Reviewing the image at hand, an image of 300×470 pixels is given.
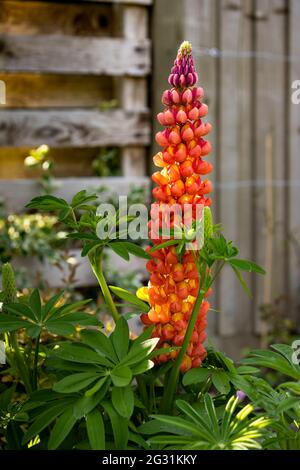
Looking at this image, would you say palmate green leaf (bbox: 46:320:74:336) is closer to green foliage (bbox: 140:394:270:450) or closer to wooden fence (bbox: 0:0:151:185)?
green foliage (bbox: 140:394:270:450)

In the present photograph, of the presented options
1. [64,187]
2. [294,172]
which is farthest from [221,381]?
[294,172]

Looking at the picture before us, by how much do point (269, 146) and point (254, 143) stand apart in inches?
2.7

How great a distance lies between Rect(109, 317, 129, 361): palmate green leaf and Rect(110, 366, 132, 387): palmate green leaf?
0.10ft

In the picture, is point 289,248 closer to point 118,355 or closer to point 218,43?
point 218,43

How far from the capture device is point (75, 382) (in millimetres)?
840

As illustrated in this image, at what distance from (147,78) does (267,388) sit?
2345 millimetres

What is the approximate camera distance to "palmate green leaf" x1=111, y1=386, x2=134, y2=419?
0.80 meters

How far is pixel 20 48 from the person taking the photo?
281cm

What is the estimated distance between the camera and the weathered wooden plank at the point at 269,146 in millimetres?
3412

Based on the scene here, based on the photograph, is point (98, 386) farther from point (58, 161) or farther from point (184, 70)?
point (58, 161)

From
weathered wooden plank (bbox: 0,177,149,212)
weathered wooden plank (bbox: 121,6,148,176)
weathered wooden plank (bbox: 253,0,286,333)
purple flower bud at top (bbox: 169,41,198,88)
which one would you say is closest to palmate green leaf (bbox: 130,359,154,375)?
purple flower bud at top (bbox: 169,41,198,88)

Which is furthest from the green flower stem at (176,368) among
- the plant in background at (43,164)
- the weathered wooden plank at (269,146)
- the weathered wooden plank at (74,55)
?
the weathered wooden plank at (269,146)

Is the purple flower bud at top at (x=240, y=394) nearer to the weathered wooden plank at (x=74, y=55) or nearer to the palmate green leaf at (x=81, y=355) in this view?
the palmate green leaf at (x=81, y=355)

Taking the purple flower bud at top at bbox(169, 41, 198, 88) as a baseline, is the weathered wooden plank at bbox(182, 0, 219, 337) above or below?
above
